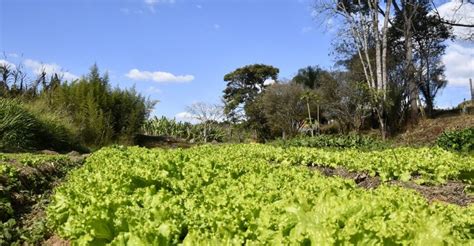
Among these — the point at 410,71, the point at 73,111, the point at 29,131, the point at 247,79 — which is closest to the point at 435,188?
the point at 29,131

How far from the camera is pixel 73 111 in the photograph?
1984cm

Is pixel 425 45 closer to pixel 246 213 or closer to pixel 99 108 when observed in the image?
pixel 99 108

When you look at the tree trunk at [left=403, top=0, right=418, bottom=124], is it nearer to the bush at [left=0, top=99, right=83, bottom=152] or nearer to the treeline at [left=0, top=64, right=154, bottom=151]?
the treeline at [left=0, top=64, right=154, bottom=151]

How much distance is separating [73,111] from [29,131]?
217 inches

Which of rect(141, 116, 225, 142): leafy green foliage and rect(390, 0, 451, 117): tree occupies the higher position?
rect(390, 0, 451, 117): tree

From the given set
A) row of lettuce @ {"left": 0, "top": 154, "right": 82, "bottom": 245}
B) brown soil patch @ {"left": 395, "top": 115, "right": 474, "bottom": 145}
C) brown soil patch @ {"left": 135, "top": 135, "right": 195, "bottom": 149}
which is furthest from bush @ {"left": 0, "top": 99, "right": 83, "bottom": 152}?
brown soil patch @ {"left": 395, "top": 115, "right": 474, "bottom": 145}

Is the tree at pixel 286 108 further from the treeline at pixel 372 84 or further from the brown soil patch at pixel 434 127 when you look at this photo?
the brown soil patch at pixel 434 127

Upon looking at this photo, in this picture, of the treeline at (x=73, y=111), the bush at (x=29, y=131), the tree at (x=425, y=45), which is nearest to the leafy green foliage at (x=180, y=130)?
the treeline at (x=73, y=111)

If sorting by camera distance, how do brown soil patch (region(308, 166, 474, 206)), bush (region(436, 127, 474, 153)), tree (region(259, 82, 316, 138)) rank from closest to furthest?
brown soil patch (region(308, 166, 474, 206))
bush (region(436, 127, 474, 153))
tree (region(259, 82, 316, 138))

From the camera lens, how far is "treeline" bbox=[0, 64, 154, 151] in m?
14.7

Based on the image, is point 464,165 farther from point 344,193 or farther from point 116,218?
point 116,218

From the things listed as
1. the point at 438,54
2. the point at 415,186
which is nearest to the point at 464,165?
the point at 415,186

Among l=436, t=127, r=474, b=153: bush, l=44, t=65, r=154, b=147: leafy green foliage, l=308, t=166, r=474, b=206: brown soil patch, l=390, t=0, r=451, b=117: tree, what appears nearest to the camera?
l=308, t=166, r=474, b=206: brown soil patch

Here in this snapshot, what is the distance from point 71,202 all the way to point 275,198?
1795mm
